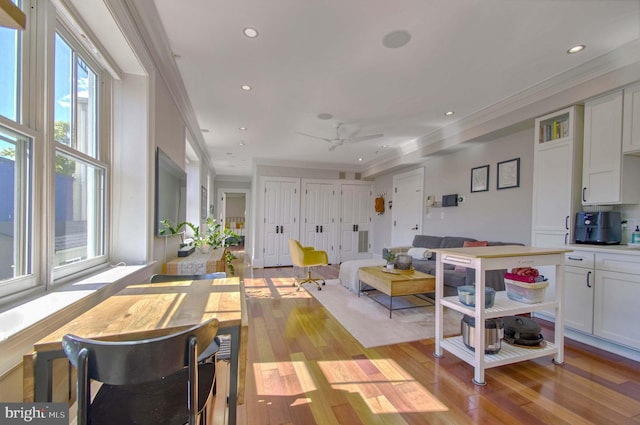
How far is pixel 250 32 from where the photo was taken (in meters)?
2.21

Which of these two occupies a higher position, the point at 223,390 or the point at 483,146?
the point at 483,146

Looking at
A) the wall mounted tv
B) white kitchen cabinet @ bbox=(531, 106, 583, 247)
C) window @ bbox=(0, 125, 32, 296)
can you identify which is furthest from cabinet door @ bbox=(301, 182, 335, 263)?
window @ bbox=(0, 125, 32, 296)

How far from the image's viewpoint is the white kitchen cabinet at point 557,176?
2836 millimetres

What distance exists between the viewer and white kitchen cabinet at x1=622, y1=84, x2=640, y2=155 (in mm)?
2391

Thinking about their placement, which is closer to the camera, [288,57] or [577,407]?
[577,407]

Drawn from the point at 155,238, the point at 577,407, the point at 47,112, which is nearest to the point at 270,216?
the point at 155,238

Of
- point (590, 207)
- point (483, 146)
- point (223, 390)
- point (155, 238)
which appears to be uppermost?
point (483, 146)

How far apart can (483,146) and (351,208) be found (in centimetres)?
364

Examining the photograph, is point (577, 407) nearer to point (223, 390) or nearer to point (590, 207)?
point (590, 207)

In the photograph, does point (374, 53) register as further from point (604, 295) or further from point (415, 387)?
point (604, 295)

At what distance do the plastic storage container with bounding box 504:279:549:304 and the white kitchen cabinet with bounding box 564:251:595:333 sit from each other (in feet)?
2.63

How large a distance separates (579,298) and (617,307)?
10.9 inches

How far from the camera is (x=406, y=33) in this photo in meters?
2.20

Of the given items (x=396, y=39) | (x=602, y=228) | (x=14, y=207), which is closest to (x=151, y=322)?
(x=14, y=207)
